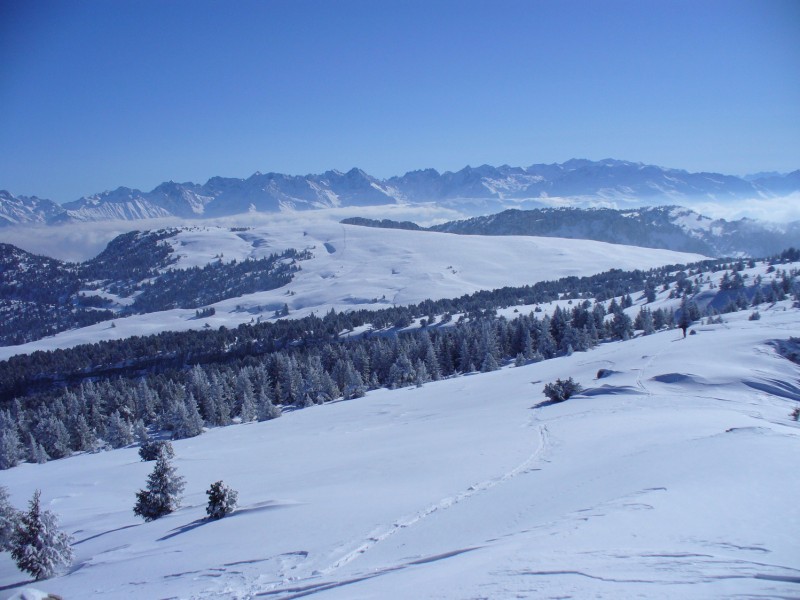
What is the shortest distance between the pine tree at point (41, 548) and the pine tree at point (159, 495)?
4493mm

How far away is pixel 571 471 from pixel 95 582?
54.3 feet

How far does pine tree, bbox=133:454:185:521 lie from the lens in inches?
861

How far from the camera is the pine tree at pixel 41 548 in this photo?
16.4 meters

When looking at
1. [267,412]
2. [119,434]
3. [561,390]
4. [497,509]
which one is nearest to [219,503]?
[497,509]

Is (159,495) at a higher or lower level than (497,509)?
lower

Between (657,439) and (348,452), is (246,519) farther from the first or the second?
(657,439)

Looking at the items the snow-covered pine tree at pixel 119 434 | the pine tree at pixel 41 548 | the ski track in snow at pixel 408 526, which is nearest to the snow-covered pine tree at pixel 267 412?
the snow-covered pine tree at pixel 119 434

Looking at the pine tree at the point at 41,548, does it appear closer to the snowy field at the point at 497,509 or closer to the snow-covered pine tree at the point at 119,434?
the snowy field at the point at 497,509

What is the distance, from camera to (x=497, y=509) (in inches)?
600

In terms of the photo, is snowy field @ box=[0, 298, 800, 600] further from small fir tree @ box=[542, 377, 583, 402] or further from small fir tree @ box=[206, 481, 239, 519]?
small fir tree @ box=[542, 377, 583, 402]

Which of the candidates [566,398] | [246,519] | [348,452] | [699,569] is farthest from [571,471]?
[566,398]

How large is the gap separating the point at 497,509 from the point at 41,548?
1597 centimetres

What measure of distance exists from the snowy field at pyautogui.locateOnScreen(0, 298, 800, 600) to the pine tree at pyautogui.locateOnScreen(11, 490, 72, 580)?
75cm

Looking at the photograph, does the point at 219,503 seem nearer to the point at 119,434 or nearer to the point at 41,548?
the point at 41,548
